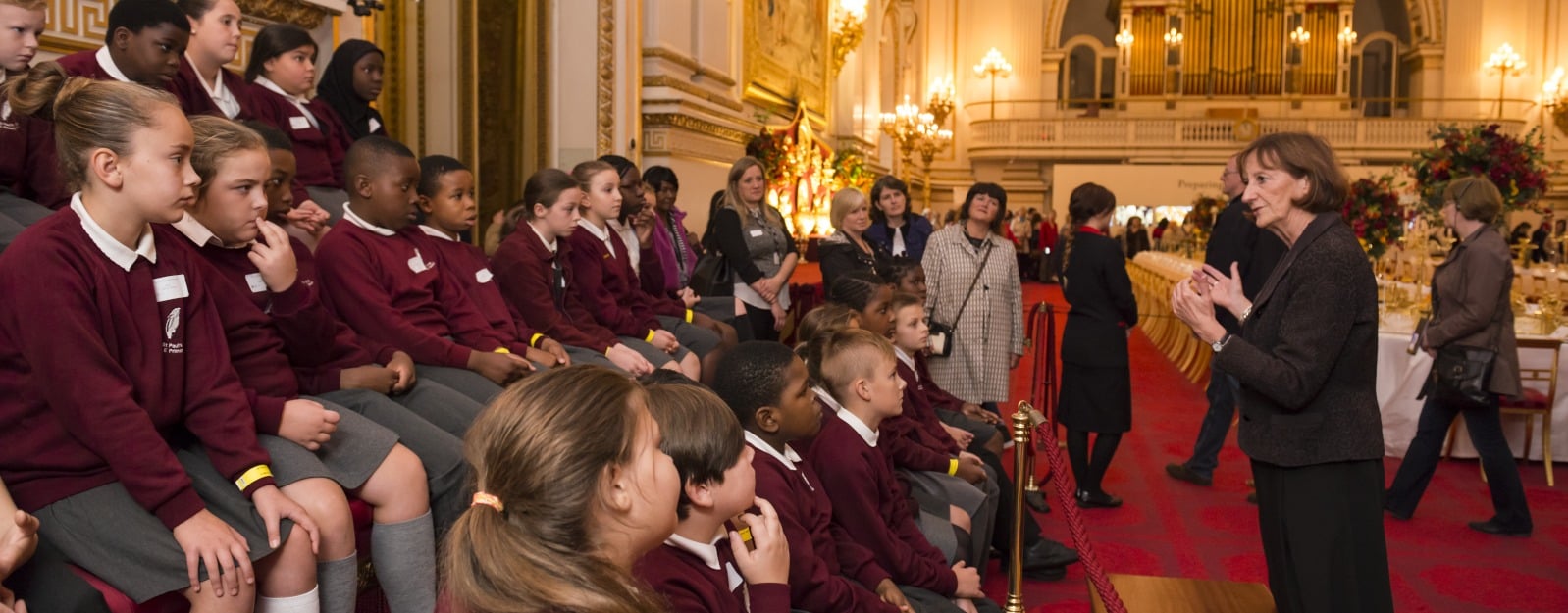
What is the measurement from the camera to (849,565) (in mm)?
2896

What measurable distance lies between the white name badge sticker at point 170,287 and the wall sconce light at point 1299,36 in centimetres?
2679

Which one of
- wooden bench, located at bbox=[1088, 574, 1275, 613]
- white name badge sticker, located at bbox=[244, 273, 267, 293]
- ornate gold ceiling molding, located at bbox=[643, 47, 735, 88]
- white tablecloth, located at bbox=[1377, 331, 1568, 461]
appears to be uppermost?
ornate gold ceiling molding, located at bbox=[643, 47, 735, 88]

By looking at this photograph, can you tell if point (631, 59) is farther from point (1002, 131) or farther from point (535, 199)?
point (1002, 131)

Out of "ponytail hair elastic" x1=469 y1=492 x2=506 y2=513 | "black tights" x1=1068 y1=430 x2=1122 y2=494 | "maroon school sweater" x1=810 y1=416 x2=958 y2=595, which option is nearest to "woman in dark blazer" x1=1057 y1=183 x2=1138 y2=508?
"black tights" x1=1068 y1=430 x2=1122 y2=494

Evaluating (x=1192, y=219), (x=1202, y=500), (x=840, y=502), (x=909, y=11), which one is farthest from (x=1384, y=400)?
(x=909, y=11)

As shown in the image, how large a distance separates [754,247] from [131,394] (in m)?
4.12

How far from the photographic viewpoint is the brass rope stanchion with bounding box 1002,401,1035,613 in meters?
3.16

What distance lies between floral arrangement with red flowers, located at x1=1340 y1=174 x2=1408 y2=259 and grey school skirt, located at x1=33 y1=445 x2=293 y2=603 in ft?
21.6

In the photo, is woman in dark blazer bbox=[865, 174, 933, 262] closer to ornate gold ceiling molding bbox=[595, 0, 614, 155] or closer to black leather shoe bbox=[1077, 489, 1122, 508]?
black leather shoe bbox=[1077, 489, 1122, 508]

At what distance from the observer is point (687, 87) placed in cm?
834

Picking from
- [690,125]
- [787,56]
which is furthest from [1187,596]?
[787,56]

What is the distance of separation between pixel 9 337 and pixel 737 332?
3.88 meters

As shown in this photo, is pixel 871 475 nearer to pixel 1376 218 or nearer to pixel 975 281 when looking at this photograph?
A: pixel 975 281

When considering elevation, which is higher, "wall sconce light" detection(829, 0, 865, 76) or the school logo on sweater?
"wall sconce light" detection(829, 0, 865, 76)
